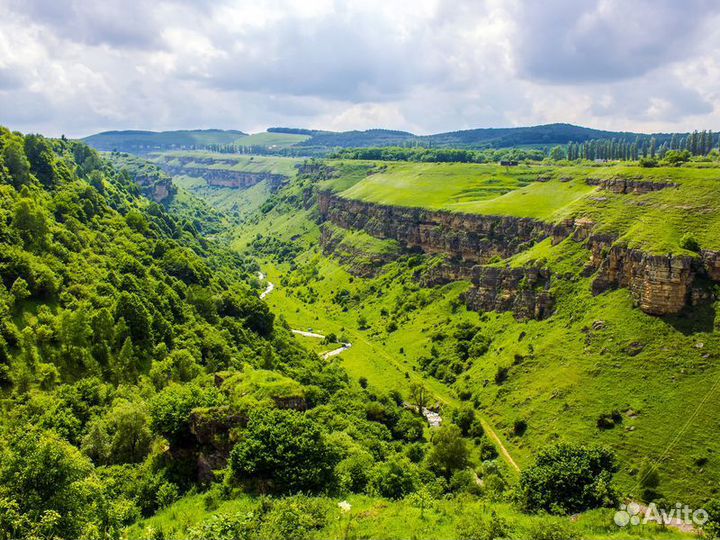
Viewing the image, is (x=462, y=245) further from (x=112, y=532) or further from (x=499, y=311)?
(x=112, y=532)

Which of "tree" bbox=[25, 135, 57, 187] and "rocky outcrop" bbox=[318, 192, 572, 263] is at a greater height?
"tree" bbox=[25, 135, 57, 187]

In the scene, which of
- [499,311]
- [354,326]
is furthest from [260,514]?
[354,326]

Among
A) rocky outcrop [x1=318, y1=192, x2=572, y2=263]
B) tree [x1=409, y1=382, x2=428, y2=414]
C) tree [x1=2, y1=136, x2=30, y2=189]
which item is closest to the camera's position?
tree [x1=409, y1=382, x2=428, y2=414]

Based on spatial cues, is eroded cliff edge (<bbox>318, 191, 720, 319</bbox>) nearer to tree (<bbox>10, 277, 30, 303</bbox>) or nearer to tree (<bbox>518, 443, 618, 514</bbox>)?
tree (<bbox>518, 443, 618, 514</bbox>)

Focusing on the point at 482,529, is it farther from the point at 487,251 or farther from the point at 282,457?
the point at 487,251

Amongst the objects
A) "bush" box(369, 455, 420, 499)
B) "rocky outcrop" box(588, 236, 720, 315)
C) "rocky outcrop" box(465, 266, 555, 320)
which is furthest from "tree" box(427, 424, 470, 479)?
"rocky outcrop" box(465, 266, 555, 320)

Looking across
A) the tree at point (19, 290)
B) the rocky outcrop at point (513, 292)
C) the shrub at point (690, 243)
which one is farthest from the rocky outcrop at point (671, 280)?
the tree at point (19, 290)
